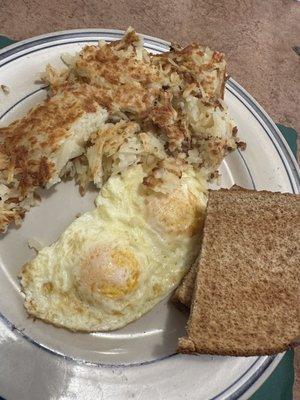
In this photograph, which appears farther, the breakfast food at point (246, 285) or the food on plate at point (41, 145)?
the food on plate at point (41, 145)

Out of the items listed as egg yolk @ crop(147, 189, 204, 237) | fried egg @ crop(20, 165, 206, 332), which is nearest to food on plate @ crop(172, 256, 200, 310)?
fried egg @ crop(20, 165, 206, 332)

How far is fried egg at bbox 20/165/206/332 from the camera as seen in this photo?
2.48m

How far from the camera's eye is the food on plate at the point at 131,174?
2506 millimetres

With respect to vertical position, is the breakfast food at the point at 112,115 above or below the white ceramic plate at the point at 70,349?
above

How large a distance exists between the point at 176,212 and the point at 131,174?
0.37 metres

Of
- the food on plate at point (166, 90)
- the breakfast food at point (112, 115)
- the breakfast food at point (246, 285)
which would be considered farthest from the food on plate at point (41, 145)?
the breakfast food at point (246, 285)

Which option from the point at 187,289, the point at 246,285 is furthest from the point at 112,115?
the point at 246,285

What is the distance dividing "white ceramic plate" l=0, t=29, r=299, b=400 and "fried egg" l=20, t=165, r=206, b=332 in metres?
0.11

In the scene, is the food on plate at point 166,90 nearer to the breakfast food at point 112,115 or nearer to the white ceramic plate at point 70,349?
the breakfast food at point 112,115

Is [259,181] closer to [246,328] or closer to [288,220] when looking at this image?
[288,220]

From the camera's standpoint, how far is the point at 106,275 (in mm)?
2457

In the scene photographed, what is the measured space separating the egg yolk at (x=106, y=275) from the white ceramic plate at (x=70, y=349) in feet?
0.94

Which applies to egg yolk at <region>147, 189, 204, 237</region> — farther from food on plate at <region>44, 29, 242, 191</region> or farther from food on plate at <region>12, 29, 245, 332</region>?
food on plate at <region>44, 29, 242, 191</region>

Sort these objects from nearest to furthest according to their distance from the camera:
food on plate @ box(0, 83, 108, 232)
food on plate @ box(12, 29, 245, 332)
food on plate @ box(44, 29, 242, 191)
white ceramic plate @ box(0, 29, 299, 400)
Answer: white ceramic plate @ box(0, 29, 299, 400) < food on plate @ box(12, 29, 245, 332) < food on plate @ box(0, 83, 108, 232) < food on plate @ box(44, 29, 242, 191)
